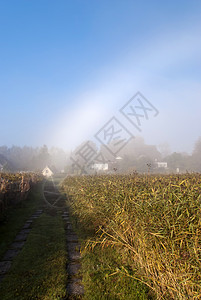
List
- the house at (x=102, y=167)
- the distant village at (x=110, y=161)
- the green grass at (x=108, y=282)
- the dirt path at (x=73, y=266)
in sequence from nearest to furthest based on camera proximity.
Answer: the green grass at (x=108, y=282), the dirt path at (x=73, y=266), the distant village at (x=110, y=161), the house at (x=102, y=167)

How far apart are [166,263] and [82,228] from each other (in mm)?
3320

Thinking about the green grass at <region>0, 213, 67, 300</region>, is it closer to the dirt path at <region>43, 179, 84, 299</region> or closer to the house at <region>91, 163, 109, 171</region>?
the dirt path at <region>43, 179, 84, 299</region>

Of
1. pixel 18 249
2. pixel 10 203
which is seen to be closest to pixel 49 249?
Answer: pixel 18 249

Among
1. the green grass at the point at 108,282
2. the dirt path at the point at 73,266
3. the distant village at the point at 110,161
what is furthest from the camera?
the distant village at the point at 110,161

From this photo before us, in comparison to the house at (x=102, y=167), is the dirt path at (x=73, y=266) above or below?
below

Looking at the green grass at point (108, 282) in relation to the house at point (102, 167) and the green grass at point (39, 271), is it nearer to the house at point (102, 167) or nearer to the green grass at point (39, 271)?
the green grass at point (39, 271)

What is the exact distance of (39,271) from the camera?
2896 millimetres

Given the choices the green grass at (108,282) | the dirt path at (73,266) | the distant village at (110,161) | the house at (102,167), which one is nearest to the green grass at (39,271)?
the dirt path at (73,266)

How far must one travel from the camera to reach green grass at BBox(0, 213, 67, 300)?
236cm

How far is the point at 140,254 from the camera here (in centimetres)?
236

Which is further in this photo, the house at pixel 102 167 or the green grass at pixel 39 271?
the house at pixel 102 167

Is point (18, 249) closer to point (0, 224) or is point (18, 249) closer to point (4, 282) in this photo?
point (4, 282)

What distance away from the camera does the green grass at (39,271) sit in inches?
92.8

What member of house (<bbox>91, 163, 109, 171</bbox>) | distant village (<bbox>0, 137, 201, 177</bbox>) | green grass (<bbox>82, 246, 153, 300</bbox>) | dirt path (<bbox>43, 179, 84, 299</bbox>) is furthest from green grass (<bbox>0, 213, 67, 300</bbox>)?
house (<bbox>91, 163, 109, 171</bbox>)
